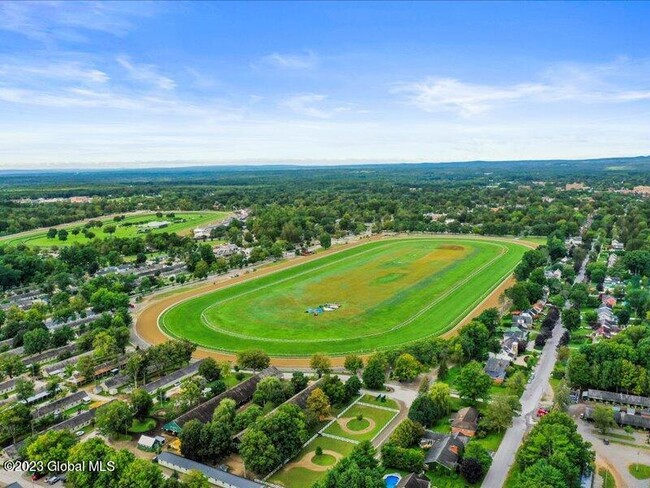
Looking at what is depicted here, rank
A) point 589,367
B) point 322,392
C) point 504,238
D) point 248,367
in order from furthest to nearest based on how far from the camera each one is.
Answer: point 504,238, point 248,367, point 589,367, point 322,392

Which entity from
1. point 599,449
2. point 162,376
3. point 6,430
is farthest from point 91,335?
point 599,449

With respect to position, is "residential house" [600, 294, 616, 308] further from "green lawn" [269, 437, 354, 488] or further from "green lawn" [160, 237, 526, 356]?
"green lawn" [269, 437, 354, 488]

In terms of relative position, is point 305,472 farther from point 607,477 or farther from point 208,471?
point 607,477

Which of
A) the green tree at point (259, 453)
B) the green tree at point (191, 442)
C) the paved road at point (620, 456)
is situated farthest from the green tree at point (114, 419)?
the paved road at point (620, 456)

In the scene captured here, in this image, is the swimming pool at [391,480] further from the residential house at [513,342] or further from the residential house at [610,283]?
the residential house at [610,283]

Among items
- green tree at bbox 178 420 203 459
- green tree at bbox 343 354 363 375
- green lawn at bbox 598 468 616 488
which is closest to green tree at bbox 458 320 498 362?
green tree at bbox 343 354 363 375

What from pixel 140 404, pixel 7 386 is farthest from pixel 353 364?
pixel 7 386

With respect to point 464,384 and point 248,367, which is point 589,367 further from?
point 248,367
